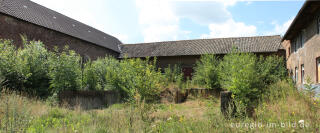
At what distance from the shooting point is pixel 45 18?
19016mm

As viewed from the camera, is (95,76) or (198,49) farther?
(198,49)

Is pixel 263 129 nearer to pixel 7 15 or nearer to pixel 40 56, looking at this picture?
pixel 40 56

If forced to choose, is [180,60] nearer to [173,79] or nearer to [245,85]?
[173,79]

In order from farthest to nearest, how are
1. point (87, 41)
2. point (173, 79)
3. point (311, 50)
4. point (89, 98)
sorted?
point (87, 41) < point (173, 79) < point (89, 98) < point (311, 50)

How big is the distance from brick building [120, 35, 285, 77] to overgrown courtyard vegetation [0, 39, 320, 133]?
624cm

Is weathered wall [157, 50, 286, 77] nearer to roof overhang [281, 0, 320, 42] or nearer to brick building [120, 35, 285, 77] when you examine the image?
brick building [120, 35, 285, 77]

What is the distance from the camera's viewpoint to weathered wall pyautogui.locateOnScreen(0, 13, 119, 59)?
49.6 ft

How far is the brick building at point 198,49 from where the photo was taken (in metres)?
20.8

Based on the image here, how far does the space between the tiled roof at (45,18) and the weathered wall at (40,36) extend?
404 millimetres

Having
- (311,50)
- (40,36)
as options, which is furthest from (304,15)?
(40,36)

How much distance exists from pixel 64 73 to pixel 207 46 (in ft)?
57.5

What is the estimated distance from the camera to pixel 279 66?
14.6m

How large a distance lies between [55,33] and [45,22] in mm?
1290

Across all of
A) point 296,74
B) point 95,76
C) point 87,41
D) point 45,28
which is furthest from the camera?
point 87,41
